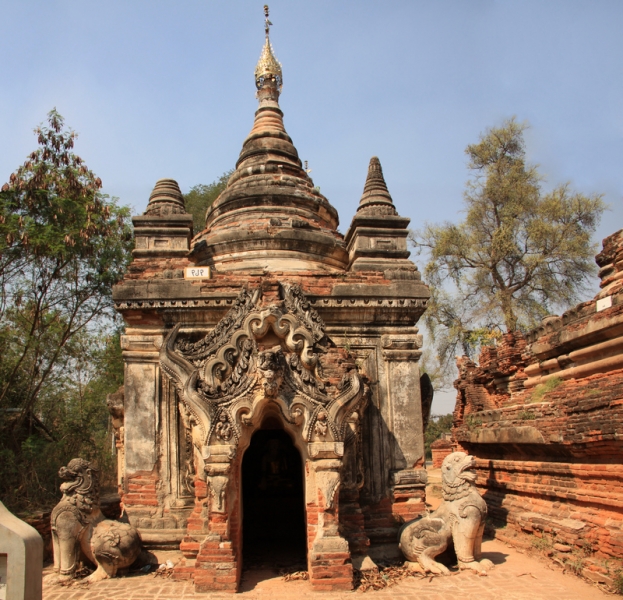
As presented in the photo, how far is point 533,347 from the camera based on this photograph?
11172 millimetres

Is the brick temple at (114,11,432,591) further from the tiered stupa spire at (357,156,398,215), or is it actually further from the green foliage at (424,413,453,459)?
the green foliage at (424,413,453,459)

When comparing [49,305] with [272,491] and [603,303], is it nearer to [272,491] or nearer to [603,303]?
[272,491]

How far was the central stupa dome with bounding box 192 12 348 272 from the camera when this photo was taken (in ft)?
36.7

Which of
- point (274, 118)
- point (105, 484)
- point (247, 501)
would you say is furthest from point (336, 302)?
point (105, 484)

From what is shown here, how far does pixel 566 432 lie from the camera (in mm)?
8250

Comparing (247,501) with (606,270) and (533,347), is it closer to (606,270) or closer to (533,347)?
(533,347)

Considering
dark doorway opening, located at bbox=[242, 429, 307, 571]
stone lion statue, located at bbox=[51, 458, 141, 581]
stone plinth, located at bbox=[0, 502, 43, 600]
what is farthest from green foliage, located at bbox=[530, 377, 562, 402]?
stone plinth, located at bbox=[0, 502, 43, 600]

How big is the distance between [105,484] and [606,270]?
12.3 metres

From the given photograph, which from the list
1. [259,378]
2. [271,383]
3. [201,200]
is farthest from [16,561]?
[201,200]

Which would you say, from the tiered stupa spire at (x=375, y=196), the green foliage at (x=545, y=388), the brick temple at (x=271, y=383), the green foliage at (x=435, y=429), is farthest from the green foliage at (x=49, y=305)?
the green foliage at (x=435, y=429)

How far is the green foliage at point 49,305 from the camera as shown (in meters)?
12.4

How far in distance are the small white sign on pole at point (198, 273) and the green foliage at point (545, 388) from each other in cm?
604

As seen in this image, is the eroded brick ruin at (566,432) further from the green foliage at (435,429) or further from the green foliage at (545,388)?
the green foliage at (435,429)

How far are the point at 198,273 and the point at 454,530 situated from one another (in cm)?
547
